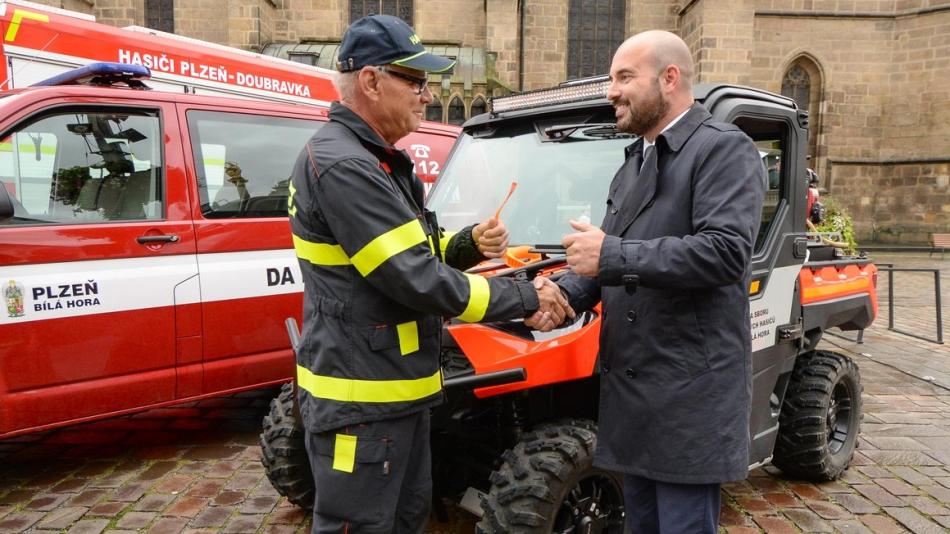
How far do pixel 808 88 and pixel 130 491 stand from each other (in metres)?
24.3

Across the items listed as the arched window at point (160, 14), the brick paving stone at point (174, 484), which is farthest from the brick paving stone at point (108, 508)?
the arched window at point (160, 14)

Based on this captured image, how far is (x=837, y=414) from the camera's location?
402 centimetres

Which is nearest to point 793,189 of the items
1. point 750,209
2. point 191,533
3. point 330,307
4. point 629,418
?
point 750,209

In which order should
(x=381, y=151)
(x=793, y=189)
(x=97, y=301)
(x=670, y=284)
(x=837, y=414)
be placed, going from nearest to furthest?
(x=670, y=284) → (x=381, y=151) → (x=793, y=189) → (x=97, y=301) → (x=837, y=414)

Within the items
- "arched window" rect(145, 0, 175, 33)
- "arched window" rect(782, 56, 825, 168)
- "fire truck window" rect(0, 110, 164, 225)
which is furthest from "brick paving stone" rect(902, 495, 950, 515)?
"arched window" rect(782, 56, 825, 168)

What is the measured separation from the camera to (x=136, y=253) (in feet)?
12.3

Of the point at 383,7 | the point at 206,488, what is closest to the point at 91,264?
the point at 206,488

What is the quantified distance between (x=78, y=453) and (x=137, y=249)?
1.61 metres

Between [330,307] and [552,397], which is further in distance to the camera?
[552,397]

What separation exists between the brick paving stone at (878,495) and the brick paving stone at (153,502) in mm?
3900

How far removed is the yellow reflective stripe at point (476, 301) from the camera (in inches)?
72.1

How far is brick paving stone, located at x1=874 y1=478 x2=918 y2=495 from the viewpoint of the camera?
12.4 feet

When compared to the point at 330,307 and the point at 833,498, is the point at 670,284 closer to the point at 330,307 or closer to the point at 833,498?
the point at 330,307

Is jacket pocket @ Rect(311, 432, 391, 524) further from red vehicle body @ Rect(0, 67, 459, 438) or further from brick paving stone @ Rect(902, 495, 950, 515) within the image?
brick paving stone @ Rect(902, 495, 950, 515)
